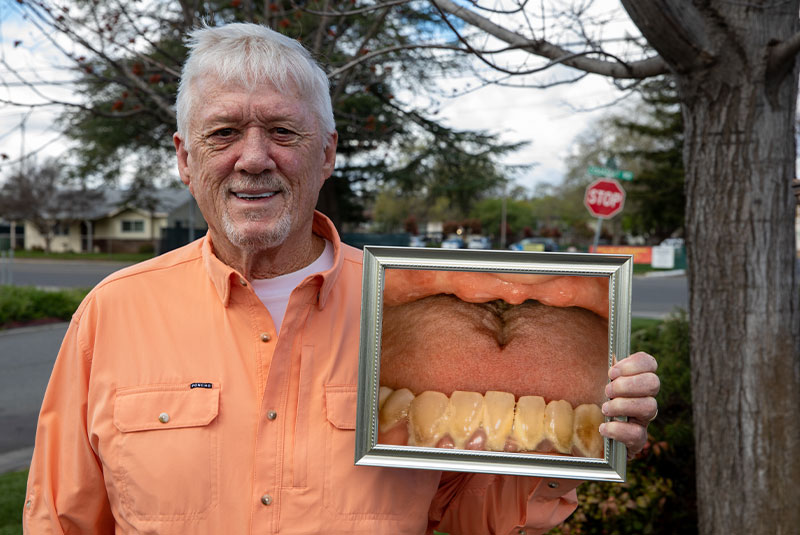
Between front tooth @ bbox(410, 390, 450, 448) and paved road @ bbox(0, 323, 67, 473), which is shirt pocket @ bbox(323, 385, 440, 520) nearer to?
front tooth @ bbox(410, 390, 450, 448)

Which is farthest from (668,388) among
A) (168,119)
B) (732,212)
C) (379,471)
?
(168,119)

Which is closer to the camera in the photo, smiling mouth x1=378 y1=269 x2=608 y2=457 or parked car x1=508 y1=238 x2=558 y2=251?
smiling mouth x1=378 y1=269 x2=608 y2=457

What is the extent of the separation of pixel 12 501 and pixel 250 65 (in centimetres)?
480

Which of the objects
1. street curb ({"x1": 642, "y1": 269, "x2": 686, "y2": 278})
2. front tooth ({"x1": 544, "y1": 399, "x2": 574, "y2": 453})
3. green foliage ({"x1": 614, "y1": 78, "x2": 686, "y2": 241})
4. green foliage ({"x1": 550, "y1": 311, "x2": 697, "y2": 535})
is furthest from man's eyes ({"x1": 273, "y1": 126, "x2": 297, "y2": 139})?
street curb ({"x1": 642, "y1": 269, "x2": 686, "y2": 278})

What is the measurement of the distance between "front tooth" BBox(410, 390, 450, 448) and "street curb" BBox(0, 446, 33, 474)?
→ 5.81 metres

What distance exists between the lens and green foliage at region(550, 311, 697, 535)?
4.16m

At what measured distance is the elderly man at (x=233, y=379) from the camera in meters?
1.58

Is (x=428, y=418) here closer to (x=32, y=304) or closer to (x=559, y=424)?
(x=559, y=424)

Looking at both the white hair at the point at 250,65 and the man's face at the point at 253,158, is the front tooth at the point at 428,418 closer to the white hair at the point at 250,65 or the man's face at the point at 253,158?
the man's face at the point at 253,158

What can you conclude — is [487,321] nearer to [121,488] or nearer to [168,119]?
[121,488]

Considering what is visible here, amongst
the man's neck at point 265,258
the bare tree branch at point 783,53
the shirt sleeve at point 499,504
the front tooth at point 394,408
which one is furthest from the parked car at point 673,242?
the front tooth at point 394,408

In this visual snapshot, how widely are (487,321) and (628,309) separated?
1.01 ft

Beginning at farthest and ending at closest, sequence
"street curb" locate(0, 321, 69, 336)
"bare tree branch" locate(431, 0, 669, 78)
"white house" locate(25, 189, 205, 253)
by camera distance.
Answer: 1. "white house" locate(25, 189, 205, 253)
2. "street curb" locate(0, 321, 69, 336)
3. "bare tree branch" locate(431, 0, 669, 78)

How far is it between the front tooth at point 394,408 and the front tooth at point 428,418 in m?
0.01
